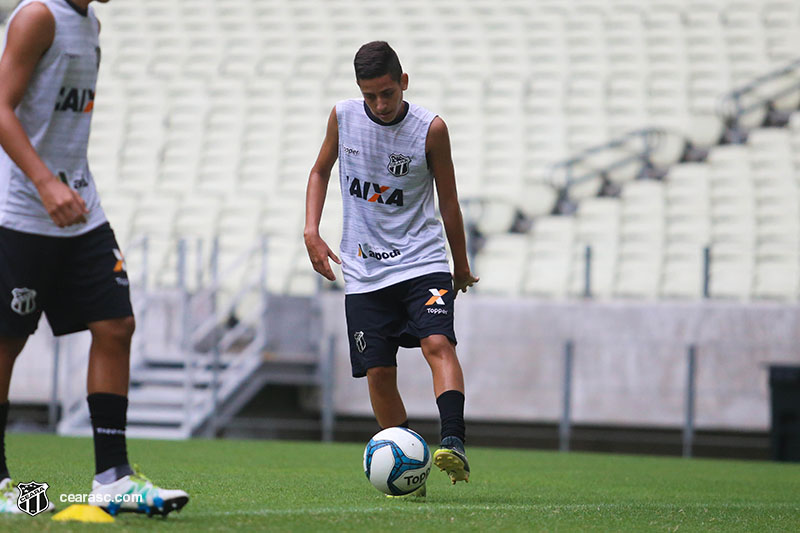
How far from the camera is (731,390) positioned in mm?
11242

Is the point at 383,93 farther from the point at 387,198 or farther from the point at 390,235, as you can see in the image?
the point at 390,235

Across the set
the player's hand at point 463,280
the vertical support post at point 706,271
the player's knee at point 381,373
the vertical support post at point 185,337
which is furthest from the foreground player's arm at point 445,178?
the vertical support post at point 185,337

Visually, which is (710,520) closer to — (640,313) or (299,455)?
(299,455)

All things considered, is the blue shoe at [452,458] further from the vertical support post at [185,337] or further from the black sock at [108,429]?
the vertical support post at [185,337]

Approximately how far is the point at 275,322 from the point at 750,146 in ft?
18.1

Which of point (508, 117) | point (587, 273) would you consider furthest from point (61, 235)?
point (508, 117)

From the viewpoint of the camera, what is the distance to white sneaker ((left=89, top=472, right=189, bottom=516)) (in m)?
3.37

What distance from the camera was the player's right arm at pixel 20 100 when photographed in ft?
10.8

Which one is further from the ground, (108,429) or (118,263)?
(118,263)

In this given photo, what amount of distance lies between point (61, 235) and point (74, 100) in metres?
0.39

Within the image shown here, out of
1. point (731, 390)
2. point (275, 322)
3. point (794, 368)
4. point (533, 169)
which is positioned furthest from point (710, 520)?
point (533, 169)

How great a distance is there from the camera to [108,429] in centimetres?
358

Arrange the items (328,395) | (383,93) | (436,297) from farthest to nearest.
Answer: (328,395) → (436,297) → (383,93)

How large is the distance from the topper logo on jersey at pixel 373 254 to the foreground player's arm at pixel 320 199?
0.10 meters
